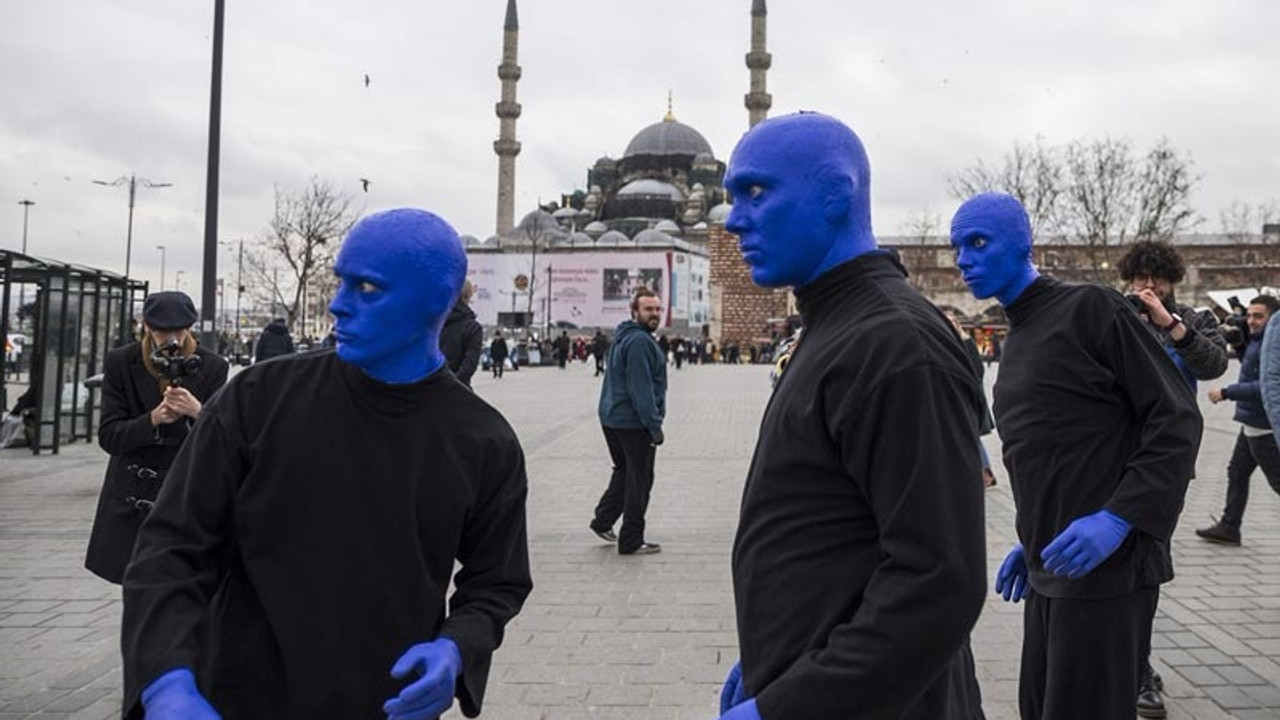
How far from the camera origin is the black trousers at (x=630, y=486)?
7293 mm

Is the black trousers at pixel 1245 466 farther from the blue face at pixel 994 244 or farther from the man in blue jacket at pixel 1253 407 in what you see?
the blue face at pixel 994 244

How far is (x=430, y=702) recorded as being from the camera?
5.76ft

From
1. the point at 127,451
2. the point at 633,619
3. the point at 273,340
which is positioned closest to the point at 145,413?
the point at 127,451

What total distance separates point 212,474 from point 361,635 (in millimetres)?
413

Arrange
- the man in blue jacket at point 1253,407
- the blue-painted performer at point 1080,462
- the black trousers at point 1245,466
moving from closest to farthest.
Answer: the blue-painted performer at point 1080,462 → the man in blue jacket at point 1253,407 → the black trousers at point 1245,466

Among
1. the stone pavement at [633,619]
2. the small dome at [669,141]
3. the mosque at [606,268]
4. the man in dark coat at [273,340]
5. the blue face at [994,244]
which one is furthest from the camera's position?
the small dome at [669,141]

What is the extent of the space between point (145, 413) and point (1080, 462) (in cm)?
373

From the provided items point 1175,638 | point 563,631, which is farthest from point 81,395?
point 1175,638

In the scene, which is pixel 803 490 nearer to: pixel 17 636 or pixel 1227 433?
pixel 17 636

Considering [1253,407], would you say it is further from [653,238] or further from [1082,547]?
[653,238]

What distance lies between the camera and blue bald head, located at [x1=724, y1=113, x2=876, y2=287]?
1736 millimetres

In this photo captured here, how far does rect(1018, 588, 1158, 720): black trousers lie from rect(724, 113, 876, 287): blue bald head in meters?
1.54

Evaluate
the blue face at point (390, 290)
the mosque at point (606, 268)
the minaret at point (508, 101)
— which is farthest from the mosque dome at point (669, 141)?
the blue face at point (390, 290)

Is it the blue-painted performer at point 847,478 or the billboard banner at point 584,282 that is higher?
the billboard banner at point 584,282
